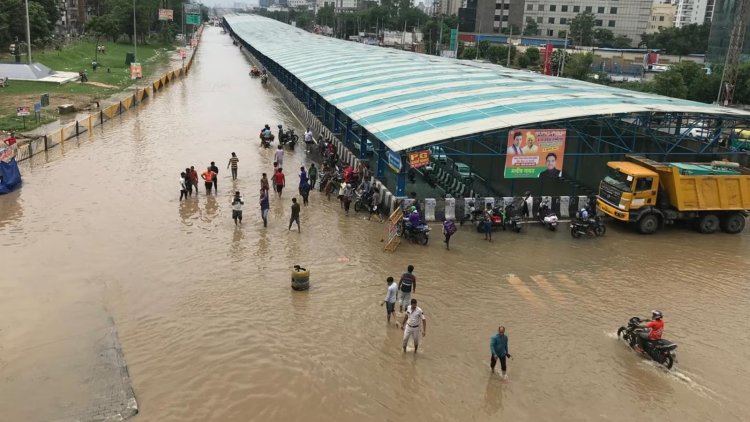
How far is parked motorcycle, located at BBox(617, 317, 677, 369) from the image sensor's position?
12.7m

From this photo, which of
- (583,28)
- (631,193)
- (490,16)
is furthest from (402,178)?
(490,16)

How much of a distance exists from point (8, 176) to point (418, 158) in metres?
15.8

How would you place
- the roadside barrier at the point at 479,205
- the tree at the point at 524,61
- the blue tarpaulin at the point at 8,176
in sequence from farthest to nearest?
the tree at the point at 524,61 < the blue tarpaulin at the point at 8,176 < the roadside barrier at the point at 479,205

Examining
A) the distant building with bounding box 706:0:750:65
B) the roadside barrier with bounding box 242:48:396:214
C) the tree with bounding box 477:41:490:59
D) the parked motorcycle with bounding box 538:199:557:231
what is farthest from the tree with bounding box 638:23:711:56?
the parked motorcycle with bounding box 538:199:557:231

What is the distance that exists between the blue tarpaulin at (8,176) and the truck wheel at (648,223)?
77.4 feet

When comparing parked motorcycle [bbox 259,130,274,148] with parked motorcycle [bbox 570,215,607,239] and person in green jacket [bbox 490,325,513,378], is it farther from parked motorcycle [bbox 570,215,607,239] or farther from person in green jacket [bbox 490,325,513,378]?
person in green jacket [bbox 490,325,513,378]

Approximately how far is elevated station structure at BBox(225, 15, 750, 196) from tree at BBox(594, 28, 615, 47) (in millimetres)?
94106

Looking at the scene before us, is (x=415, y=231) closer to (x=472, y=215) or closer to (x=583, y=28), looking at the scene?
(x=472, y=215)

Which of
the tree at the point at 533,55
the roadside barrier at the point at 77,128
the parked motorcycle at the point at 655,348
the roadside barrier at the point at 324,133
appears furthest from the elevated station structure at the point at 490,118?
the tree at the point at 533,55

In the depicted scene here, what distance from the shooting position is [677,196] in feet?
71.9

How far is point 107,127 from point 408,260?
27.2 metres

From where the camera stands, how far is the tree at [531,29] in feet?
443

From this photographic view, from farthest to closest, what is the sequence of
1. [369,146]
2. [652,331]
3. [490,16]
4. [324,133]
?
[490,16] → [324,133] → [369,146] → [652,331]

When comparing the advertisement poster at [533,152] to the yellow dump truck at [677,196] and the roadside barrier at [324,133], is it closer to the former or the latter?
the yellow dump truck at [677,196]
